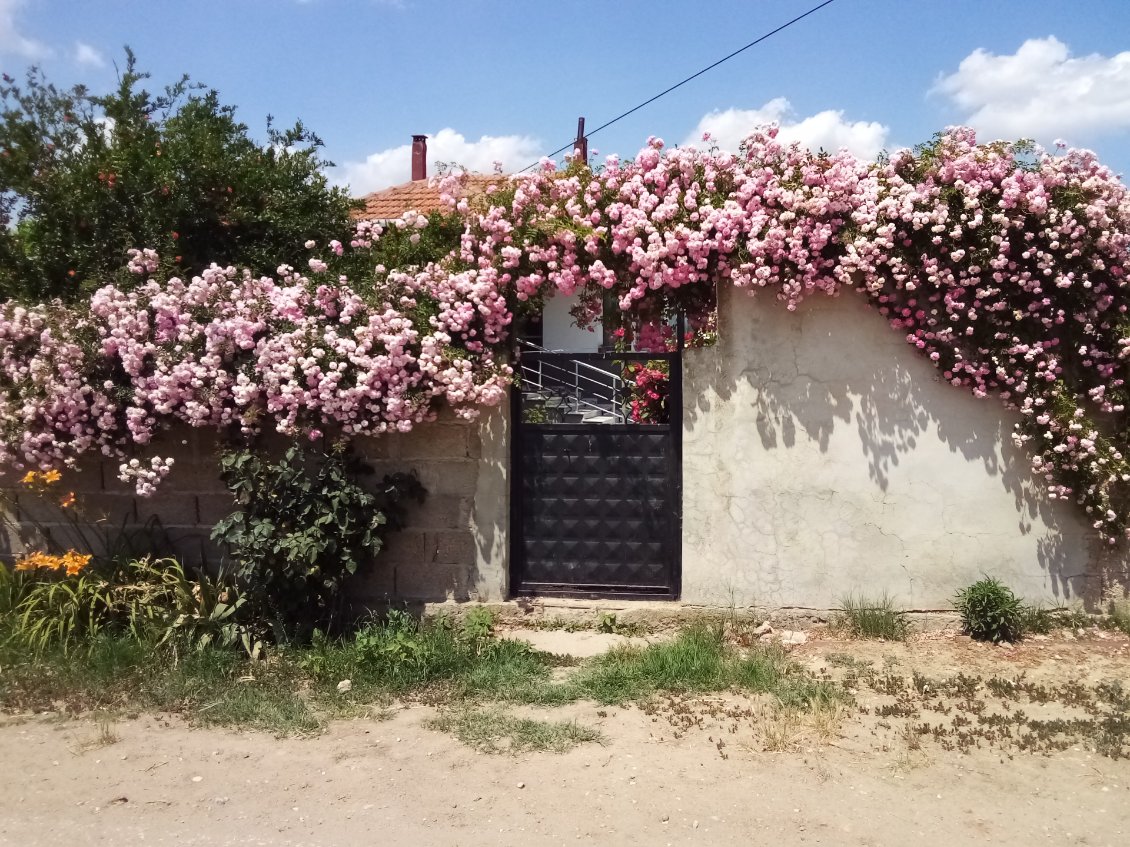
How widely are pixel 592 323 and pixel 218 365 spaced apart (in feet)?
8.09

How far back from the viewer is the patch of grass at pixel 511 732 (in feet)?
14.4

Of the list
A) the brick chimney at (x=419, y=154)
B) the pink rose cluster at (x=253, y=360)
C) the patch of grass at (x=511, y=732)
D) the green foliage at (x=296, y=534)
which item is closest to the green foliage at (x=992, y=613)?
Result: the patch of grass at (x=511, y=732)

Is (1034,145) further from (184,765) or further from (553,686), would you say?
(184,765)

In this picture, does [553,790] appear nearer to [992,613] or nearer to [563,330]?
[992,613]

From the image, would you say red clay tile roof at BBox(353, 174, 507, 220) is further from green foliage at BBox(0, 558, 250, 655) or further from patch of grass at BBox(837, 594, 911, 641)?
patch of grass at BBox(837, 594, 911, 641)

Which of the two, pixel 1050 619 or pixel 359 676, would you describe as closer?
pixel 359 676

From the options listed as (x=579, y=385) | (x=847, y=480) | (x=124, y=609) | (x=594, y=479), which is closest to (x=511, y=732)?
(x=594, y=479)

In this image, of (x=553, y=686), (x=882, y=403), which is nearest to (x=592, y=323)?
(x=882, y=403)

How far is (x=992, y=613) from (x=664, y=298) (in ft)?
9.48

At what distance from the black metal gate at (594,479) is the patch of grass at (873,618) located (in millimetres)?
1137

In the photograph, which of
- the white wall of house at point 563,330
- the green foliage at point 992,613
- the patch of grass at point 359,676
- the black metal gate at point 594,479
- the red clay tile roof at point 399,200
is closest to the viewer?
the patch of grass at point 359,676

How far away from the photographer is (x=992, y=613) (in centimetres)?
571

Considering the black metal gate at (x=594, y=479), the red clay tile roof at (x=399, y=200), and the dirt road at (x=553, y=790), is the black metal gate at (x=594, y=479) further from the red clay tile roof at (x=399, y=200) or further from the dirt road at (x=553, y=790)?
the red clay tile roof at (x=399, y=200)

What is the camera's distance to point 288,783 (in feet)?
13.4
